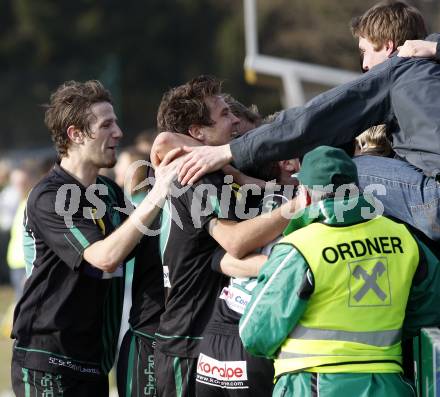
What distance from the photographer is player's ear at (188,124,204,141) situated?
485 cm

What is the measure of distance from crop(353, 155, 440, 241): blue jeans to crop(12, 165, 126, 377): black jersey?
5.15 feet

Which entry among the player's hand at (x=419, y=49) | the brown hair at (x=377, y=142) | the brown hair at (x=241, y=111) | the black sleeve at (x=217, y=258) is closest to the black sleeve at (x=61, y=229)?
the black sleeve at (x=217, y=258)

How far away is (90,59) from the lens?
142ft

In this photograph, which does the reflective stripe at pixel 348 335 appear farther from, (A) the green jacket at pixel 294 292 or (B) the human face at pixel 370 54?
(B) the human face at pixel 370 54

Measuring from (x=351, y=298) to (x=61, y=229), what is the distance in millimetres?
1841

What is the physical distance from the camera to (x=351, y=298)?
379 centimetres

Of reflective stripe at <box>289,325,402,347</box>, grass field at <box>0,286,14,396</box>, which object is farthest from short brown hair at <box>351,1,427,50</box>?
grass field at <box>0,286,14,396</box>

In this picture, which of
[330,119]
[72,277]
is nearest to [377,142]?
[330,119]

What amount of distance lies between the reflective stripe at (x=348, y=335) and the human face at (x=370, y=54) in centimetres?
122

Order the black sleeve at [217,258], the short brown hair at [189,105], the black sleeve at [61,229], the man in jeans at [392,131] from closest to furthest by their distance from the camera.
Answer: the man in jeans at [392,131]
the black sleeve at [217,258]
the short brown hair at [189,105]
the black sleeve at [61,229]

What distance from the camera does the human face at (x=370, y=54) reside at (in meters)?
4.33

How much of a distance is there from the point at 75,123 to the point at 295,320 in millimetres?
2127

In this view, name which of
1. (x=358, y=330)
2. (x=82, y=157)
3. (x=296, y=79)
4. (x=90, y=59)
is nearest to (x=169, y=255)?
(x=82, y=157)

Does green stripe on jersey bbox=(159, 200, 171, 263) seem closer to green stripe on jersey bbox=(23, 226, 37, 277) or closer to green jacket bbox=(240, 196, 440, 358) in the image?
green stripe on jersey bbox=(23, 226, 37, 277)
